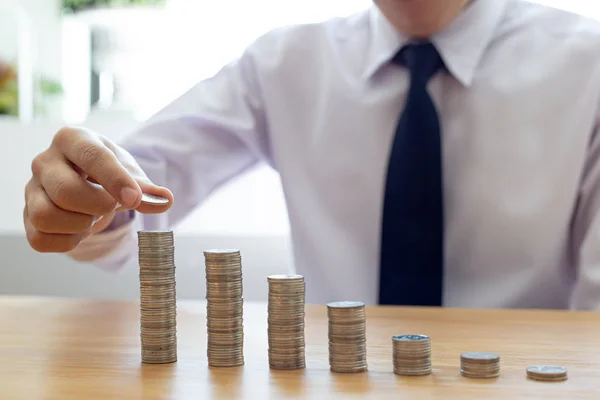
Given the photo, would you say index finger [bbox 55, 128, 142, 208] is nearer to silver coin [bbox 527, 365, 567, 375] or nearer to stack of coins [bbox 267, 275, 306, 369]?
stack of coins [bbox 267, 275, 306, 369]

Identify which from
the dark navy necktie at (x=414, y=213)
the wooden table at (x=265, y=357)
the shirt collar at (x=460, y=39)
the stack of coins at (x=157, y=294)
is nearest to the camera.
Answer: the wooden table at (x=265, y=357)

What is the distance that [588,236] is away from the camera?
1.39m

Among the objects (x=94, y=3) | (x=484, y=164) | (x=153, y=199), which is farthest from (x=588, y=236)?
(x=94, y=3)

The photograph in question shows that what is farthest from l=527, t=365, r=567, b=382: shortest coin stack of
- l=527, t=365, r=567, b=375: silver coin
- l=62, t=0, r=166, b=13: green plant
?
l=62, t=0, r=166, b=13: green plant

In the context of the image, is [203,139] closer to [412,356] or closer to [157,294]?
[157,294]

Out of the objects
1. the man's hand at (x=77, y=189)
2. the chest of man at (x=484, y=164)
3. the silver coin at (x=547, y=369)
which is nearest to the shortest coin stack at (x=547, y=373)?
the silver coin at (x=547, y=369)

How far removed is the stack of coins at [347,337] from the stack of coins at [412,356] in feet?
0.11

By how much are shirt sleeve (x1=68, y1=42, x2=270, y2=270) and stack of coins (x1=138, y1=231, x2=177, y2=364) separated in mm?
677

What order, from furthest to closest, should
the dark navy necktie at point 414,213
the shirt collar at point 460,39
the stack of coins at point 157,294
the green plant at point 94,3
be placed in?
the green plant at point 94,3, the shirt collar at point 460,39, the dark navy necktie at point 414,213, the stack of coins at point 157,294

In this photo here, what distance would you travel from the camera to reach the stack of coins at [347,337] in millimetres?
765

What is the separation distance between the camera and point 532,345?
913mm

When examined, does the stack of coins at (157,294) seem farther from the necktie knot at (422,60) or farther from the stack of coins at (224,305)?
the necktie knot at (422,60)

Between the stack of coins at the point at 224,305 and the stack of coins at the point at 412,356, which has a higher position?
the stack of coins at the point at 224,305

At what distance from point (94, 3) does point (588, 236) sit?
1.74 m
